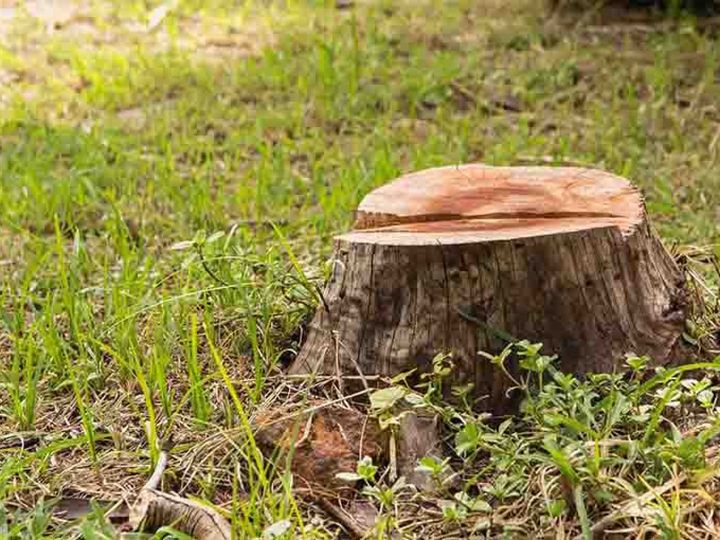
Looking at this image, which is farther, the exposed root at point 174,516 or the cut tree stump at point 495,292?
the cut tree stump at point 495,292

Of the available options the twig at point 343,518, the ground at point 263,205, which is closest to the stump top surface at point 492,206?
the ground at point 263,205

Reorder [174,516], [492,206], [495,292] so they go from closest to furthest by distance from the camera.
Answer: [174,516] < [495,292] < [492,206]

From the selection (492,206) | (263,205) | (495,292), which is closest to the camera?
(495,292)

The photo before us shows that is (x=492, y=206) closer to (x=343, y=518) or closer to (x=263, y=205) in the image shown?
(x=343, y=518)

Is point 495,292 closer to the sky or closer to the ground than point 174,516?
closer to the sky

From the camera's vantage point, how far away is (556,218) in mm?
2887

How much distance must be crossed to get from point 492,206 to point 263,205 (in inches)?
70.8

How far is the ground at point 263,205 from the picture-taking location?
8.17 feet

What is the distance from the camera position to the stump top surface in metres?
2.78

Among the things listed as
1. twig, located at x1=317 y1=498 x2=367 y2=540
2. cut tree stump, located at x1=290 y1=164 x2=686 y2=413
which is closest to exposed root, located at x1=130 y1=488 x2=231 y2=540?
twig, located at x1=317 y1=498 x2=367 y2=540

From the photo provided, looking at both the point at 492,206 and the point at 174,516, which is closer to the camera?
the point at 174,516

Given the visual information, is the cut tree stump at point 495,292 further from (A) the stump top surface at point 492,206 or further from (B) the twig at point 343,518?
(B) the twig at point 343,518

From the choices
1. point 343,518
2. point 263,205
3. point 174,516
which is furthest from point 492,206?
point 263,205

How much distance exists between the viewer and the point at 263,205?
462 cm
